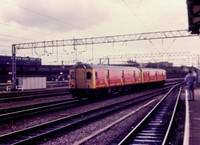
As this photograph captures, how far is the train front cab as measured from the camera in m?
28.5

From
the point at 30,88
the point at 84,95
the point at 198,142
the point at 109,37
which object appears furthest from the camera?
Answer: the point at 30,88

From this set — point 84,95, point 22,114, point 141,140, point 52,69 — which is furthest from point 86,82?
point 52,69

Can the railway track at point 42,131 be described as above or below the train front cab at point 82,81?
below

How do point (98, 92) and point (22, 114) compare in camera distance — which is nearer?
point (22, 114)

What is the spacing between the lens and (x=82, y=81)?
29078 mm

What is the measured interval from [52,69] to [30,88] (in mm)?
21206

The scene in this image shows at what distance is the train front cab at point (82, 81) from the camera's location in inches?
1122

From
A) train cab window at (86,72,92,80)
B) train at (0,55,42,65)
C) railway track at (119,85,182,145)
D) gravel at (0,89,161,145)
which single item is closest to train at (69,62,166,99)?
train cab window at (86,72,92,80)

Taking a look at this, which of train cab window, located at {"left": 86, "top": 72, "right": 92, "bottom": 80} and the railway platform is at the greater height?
train cab window, located at {"left": 86, "top": 72, "right": 92, "bottom": 80}

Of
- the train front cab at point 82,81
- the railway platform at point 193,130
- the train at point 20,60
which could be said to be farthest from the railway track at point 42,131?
the train at point 20,60

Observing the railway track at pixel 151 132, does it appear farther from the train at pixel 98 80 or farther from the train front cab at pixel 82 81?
the train at pixel 98 80

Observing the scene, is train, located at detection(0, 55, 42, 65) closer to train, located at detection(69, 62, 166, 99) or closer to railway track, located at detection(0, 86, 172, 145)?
train, located at detection(69, 62, 166, 99)

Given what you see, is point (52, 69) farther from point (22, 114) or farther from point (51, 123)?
point (51, 123)

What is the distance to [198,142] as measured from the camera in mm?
9180
